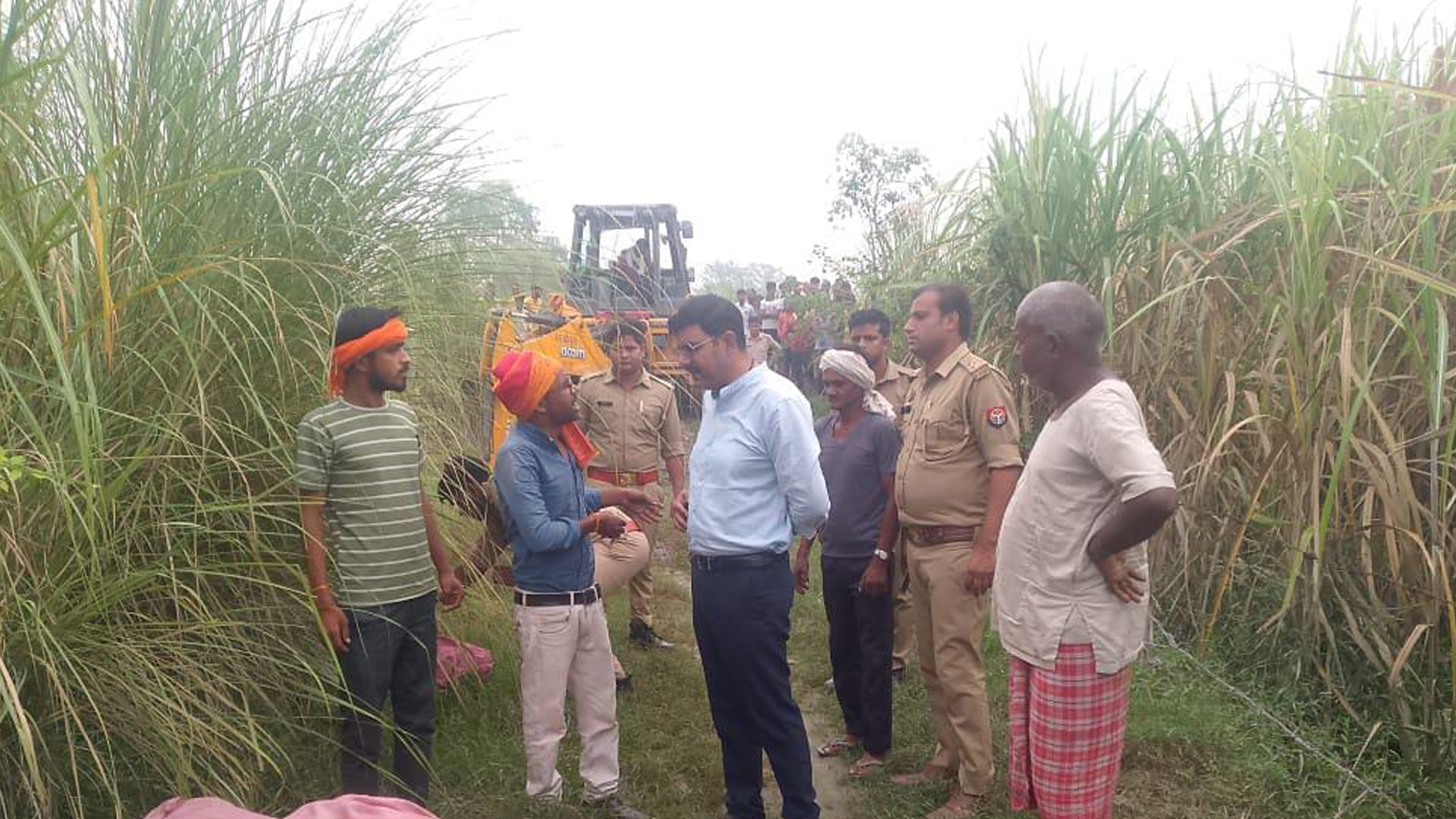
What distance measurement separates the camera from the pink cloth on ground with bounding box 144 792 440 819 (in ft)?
5.93

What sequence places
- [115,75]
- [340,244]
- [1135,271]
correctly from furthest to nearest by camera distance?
1. [1135,271]
2. [340,244]
3. [115,75]

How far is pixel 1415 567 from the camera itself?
3.01m

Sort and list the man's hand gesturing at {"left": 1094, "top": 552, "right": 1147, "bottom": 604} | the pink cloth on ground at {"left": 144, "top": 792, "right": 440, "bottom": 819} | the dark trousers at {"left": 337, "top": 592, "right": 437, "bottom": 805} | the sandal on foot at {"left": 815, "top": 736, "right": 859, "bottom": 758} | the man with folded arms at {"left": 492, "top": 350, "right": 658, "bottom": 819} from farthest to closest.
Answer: the sandal on foot at {"left": 815, "top": 736, "right": 859, "bottom": 758}
the man with folded arms at {"left": 492, "top": 350, "right": 658, "bottom": 819}
the dark trousers at {"left": 337, "top": 592, "right": 437, "bottom": 805}
the man's hand gesturing at {"left": 1094, "top": 552, "right": 1147, "bottom": 604}
the pink cloth on ground at {"left": 144, "top": 792, "right": 440, "bottom": 819}

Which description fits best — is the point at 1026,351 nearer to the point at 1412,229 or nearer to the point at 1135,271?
the point at 1412,229

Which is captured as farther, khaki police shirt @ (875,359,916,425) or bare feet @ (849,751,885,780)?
khaki police shirt @ (875,359,916,425)

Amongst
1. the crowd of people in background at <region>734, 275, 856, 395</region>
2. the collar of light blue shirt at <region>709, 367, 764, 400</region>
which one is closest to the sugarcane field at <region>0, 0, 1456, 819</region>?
the collar of light blue shirt at <region>709, 367, 764, 400</region>

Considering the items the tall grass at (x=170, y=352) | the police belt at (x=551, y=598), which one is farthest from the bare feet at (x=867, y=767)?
the tall grass at (x=170, y=352)

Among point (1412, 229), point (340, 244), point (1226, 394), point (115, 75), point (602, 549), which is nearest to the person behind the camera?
point (115, 75)

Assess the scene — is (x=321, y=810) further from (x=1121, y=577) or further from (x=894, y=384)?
(x=894, y=384)

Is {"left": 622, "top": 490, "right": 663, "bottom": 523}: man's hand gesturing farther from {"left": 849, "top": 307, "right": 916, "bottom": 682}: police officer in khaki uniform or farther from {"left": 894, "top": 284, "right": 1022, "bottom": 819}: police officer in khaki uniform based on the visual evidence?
{"left": 849, "top": 307, "right": 916, "bottom": 682}: police officer in khaki uniform

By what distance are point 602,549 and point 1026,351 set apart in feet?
6.94

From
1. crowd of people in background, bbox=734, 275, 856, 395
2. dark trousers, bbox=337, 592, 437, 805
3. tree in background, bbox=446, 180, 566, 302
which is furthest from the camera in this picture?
crowd of people in background, bbox=734, 275, 856, 395

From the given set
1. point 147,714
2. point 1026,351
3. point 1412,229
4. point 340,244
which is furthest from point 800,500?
point 1412,229

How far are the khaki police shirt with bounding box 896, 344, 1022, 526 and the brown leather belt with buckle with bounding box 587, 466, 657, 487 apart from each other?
2.04 metres
